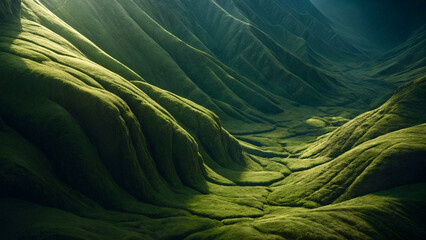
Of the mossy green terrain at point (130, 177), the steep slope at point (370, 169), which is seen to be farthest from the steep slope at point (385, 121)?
the mossy green terrain at point (130, 177)

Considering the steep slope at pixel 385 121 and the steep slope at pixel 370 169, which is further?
the steep slope at pixel 385 121

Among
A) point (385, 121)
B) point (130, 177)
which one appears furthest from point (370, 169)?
point (130, 177)

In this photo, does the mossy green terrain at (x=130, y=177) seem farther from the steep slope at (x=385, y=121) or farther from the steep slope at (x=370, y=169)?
the steep slope at (x=385, y=121)

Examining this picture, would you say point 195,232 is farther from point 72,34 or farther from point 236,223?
point 72,34

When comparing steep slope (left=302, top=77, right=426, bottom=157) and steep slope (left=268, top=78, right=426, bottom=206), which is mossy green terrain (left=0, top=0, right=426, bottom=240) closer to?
steep slope (left=268, top=78, right=426, bottom=206)

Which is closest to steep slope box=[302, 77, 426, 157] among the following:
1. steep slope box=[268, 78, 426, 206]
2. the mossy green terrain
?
steep slope box=[268, 78, 426, 206]

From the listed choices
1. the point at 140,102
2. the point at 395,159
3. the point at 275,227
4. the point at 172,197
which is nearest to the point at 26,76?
the point at 140,102

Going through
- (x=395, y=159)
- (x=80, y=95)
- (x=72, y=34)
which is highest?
(x=72, y=34)

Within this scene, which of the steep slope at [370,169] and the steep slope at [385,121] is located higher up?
the steep slope at [385,121]

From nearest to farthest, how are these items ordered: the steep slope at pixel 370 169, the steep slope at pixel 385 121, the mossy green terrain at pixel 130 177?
the mossy green terrain at pixel 130 177 → the steep slope at pixel 370 169 → the steep slope at pixel 385 121

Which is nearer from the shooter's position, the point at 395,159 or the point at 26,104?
the point at 26,104

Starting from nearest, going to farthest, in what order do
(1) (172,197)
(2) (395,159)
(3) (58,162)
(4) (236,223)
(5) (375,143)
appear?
(3) (58,162), (4) (236,223), (1) (172,197), (2) (395,159), (5) (375,143)
